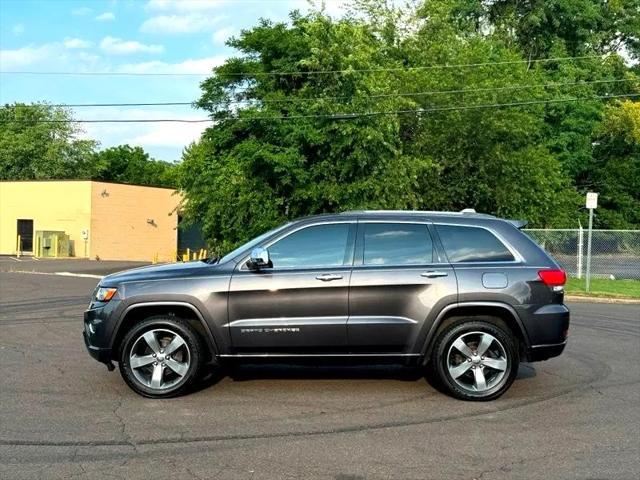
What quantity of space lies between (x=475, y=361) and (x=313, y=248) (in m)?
1.95

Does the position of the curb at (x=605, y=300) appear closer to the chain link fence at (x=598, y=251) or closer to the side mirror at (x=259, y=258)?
the chain link fence at (x=598, y=251)

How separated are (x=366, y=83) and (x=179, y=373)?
18945 mm

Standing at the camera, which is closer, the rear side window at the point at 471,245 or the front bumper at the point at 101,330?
the front bumper at the point at 101,330

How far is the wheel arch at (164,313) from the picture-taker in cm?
668

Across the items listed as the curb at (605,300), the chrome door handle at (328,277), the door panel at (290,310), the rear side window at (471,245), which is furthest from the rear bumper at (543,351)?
the curb at (605,300)

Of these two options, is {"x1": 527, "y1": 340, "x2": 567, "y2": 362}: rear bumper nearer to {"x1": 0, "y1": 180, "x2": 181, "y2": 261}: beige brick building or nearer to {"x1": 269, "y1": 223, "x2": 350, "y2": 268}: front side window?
{"x1": 269, "y1": 223, "x2": 350, "y2": 268}: front side window

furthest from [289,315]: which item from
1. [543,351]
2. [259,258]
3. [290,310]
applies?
[543,351]

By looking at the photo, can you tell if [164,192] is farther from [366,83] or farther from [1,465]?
[1,465]

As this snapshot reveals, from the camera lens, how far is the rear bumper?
266 inches

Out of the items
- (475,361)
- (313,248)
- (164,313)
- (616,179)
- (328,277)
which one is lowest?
(475,361)

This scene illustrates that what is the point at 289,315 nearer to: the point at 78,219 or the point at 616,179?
the point at 78,219

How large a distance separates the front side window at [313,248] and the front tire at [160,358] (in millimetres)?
1141

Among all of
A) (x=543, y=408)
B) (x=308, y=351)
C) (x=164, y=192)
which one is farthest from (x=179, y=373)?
(x=164, y=192)

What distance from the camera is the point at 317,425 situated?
5.91 meters
